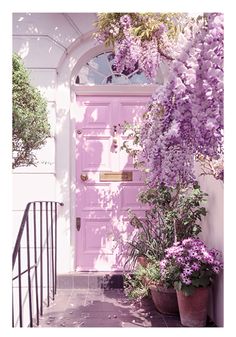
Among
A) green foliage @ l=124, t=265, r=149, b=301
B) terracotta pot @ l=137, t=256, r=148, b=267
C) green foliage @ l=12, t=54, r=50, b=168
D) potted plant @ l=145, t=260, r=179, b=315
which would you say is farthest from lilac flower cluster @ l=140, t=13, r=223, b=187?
terracotta pot @ l=137, t=256, r=148, b=267

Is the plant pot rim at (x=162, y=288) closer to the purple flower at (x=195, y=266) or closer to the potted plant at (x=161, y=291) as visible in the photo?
the potted plant at (x=161, y=291)

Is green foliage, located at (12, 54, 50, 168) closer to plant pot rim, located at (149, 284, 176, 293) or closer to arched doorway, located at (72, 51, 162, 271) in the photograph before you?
plant pot rim, located at (149, 284, 176, 293)

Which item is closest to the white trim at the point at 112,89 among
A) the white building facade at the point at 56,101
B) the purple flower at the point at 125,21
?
the white building facade at the point at 56,101

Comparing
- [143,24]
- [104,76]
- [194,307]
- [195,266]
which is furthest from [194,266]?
[104,76]

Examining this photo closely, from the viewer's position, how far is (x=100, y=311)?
3934 mm

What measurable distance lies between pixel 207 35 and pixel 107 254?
3021 millimetres

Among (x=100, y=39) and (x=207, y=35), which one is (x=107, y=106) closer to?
(x=100, y=39)

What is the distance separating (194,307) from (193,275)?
25cm

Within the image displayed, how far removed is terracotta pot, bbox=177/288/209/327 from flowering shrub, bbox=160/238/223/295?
78 mm

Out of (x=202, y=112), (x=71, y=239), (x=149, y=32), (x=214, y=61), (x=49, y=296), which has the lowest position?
(x=49, y=296)

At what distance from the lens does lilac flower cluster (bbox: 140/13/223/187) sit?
2.34 metres

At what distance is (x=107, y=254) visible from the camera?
492 centimetres

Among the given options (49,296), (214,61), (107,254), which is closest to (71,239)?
(107,254)
